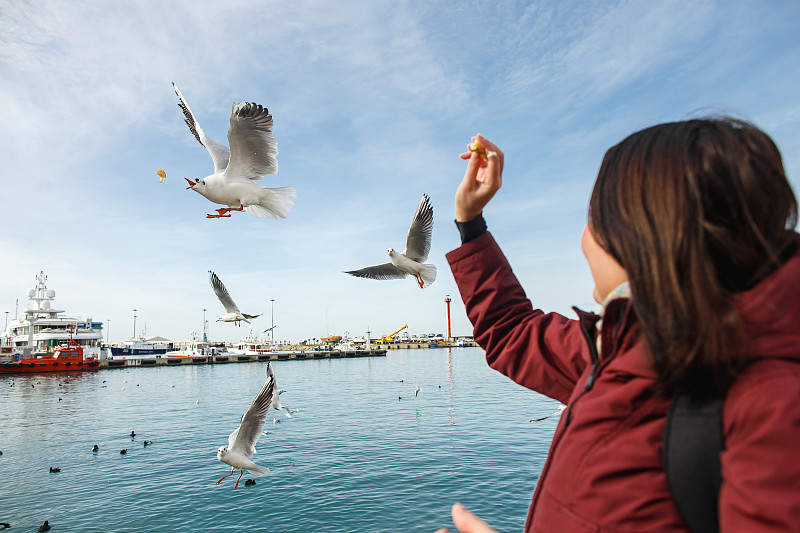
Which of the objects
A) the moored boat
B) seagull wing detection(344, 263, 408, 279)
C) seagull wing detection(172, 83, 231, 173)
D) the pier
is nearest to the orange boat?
the moored boat

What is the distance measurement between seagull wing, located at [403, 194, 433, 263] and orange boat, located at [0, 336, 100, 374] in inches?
2037

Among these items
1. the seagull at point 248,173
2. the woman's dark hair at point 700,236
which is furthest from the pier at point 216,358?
the woman's dark hair at point 700,236

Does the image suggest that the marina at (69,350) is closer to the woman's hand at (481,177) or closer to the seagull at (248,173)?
the seagull at (248,173)

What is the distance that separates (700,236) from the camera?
779 mm

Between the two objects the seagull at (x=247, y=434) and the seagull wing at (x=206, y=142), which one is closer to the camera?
the seagull wing at (x=206, y=142)

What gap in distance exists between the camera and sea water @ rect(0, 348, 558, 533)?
999 centimetres

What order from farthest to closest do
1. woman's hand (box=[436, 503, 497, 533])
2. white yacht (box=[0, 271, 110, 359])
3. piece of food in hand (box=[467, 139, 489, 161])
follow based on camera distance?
white yacht (box=[0, 271, 110, 359]) → piece of food in hand (box=[467, 139, 489, 161]) → woman's hand (box=[436, 503, 497, 533])

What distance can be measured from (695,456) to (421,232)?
645 cm

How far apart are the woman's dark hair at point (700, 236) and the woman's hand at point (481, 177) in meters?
0.54

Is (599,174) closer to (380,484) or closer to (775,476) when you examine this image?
(775,476)

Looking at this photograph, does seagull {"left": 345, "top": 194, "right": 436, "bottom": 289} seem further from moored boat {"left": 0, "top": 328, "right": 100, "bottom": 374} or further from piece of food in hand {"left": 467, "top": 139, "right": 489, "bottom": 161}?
moored boat {"left": 0, "top": 328, "right": 100, "bottom": 374}

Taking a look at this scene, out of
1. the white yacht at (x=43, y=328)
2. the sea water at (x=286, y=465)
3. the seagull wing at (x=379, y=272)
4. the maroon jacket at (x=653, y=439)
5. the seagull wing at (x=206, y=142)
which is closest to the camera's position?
the maroon jacket at (x=653, y=439)

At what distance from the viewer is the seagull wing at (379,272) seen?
764cm

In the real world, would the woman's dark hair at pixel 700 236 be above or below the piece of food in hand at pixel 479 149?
below
